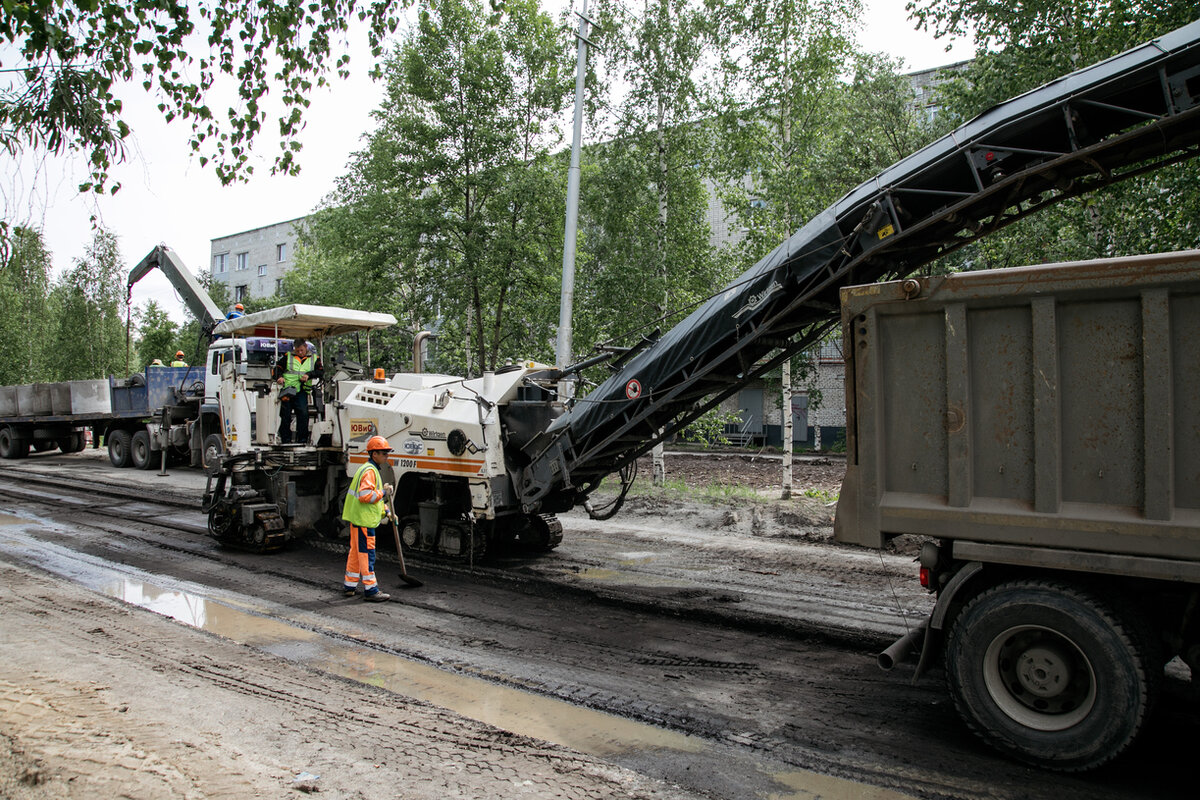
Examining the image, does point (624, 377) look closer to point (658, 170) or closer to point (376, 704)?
point (376, 704)

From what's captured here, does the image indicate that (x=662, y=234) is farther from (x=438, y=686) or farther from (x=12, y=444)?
(x=12, y=444)

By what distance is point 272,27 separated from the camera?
6.72 metres

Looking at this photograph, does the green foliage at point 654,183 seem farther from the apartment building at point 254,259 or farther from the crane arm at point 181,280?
the apartment building at point 254,259

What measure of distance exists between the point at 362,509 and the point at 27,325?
35.0 meters

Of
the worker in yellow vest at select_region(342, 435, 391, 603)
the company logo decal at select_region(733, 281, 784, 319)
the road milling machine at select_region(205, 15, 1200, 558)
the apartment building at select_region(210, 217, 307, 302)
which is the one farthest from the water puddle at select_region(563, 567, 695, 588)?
the apartment building at select_region(210, 217, 307, 302)

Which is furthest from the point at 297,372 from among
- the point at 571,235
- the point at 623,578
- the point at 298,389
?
the point at 623,578

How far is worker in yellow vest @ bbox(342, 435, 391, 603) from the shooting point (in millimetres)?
7871

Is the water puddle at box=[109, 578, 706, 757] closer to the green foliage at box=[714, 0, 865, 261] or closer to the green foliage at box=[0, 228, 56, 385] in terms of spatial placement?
the green foliage at box=[714, 0, 865, 261]

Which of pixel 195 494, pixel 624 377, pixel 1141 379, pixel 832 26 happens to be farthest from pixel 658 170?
pixel 1141 379

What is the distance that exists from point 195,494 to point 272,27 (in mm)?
11799

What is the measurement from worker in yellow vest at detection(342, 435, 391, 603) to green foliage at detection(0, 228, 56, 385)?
30201 mm

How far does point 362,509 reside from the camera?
26.5ft

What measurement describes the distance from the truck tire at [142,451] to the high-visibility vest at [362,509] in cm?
1570

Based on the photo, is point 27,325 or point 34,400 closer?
point 34,400
